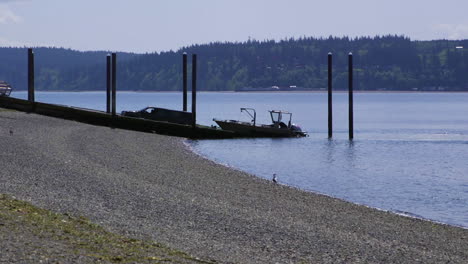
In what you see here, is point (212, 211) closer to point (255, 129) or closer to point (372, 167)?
point (372, 167)

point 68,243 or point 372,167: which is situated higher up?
point 68,243

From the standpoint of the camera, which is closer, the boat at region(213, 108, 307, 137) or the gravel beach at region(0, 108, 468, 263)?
the gravel beach at region(0, 108, 468, 263)

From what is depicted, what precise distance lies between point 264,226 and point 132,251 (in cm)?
646

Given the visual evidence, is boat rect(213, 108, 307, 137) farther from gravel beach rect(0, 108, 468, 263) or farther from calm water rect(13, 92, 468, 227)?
gravel beach rect(0, 108, 468, 263)

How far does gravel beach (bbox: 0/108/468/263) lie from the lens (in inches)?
695

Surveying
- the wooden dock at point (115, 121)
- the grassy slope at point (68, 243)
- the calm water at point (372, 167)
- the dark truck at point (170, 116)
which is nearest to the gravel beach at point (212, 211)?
the grassy slope at point (68, 243)

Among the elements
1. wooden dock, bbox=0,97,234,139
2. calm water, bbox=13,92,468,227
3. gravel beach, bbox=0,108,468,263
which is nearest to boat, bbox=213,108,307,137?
calm water, bbox=13,92,468,227

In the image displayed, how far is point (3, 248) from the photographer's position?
13242mm

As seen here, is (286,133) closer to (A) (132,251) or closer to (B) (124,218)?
(B) (124,218)

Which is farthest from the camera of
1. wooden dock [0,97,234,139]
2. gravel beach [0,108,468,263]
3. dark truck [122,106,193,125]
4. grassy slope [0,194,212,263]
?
dark truck [122,106,193,125]

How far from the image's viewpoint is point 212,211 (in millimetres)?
22500

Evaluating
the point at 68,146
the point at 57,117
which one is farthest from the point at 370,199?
the point at 57,117

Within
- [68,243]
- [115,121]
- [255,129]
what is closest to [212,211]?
[68,243]

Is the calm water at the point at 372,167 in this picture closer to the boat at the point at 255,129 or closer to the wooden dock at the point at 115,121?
the boat at the point at 255,129
